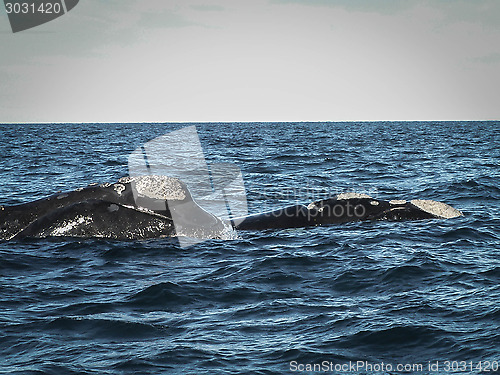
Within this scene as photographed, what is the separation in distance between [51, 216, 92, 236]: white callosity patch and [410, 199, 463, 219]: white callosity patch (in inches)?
281

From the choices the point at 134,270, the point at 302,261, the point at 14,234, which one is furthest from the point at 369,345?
the point at 14,234

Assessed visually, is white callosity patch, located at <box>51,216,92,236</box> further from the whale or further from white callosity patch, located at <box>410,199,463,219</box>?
white callosity patch, located at <box>410,199,463,219</box>

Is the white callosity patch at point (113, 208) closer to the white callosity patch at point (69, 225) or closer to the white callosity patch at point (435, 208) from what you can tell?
the white callosity patch at point (69, 225)

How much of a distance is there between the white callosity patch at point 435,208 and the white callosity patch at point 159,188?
18.0 feet

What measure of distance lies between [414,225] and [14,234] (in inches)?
322

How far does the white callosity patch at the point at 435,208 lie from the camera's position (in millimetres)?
13148

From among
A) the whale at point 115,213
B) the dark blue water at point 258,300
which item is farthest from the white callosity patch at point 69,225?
the dark blue water at point 258,300

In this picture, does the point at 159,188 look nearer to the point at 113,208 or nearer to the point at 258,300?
the point at 113,208

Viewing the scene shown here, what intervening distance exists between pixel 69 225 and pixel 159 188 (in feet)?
6.19

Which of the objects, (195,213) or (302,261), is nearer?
(302,261)

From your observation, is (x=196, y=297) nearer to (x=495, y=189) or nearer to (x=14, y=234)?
(x=14, y=234)

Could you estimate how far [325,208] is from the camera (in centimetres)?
1288

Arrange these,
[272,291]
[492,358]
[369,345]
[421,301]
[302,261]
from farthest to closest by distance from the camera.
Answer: [302,261], [272,291], [421,301], [369,345], [492,358]

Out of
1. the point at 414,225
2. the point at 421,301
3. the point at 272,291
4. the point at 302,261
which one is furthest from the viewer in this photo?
the point at 414,225
